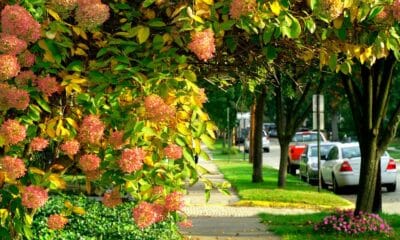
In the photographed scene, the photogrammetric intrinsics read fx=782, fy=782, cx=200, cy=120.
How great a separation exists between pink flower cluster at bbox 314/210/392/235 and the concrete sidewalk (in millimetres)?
893

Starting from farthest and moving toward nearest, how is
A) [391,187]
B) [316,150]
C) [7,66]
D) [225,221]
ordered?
1. [316,150]
2. [391,187]
3. [225,221]
4. [7,66]

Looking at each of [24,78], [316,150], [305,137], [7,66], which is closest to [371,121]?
[24,78]

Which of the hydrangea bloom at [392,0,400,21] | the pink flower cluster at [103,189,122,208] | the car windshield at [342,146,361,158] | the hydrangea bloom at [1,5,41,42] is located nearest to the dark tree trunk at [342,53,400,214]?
the hydrangea bloom at [392,0,400,21]

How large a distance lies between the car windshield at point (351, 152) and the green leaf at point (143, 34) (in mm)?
19731

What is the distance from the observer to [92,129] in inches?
149

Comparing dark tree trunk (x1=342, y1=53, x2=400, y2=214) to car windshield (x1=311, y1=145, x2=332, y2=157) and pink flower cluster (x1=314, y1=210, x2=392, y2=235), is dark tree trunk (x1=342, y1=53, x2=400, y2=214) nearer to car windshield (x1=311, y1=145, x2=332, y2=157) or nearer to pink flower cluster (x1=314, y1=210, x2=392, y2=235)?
pink flower cluster (x1=314, y1=210, x2=392, y2=235)

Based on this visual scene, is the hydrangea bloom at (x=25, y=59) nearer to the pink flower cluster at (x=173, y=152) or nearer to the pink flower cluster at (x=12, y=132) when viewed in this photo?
the pink flower cluster at (x=12, y=132)

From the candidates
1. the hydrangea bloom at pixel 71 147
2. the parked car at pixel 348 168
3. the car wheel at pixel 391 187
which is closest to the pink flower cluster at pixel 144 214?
the hydrangea bloom at pixel 71 147

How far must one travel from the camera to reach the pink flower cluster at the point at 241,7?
381cm

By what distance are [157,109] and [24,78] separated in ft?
2.27

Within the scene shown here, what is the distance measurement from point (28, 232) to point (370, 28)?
220cm

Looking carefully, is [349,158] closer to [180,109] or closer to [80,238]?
[80,238]

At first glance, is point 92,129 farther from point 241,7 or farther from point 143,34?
point 241,7

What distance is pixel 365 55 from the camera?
15.3ft
